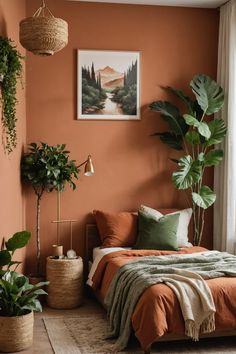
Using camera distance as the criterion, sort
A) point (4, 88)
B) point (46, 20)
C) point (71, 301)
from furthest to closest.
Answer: point (71, 301) → point (46, 20) → point (4, 88)

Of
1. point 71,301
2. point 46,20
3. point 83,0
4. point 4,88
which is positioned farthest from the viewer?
point 83,0

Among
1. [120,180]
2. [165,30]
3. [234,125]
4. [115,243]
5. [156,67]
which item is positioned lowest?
[115,243]

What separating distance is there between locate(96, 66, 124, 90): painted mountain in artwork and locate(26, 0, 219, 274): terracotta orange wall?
0.24 meters

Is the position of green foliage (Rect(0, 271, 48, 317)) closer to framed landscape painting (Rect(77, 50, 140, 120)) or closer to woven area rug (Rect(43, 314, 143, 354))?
woven area rug (Rect(43, 314, 143, 354))

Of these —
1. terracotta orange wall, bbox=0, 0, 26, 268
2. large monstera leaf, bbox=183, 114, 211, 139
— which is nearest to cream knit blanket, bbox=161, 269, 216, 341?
terracotta orange wall, bbox=0, 0, 26, 268

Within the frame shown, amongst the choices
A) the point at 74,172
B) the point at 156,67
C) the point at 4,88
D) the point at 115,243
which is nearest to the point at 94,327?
the point at 115,243

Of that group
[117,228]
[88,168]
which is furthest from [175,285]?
[88,168]

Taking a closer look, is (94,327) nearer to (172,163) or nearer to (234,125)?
(172,163)

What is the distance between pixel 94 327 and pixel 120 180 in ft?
5.89

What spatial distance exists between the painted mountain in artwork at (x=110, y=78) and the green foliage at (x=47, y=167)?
0.85m

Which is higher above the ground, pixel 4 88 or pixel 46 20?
pixel 46 20

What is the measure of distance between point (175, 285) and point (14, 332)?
121 cm

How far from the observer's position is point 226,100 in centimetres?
604

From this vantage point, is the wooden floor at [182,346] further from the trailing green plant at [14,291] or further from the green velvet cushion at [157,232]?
the green velvet cushion at [157,232]
